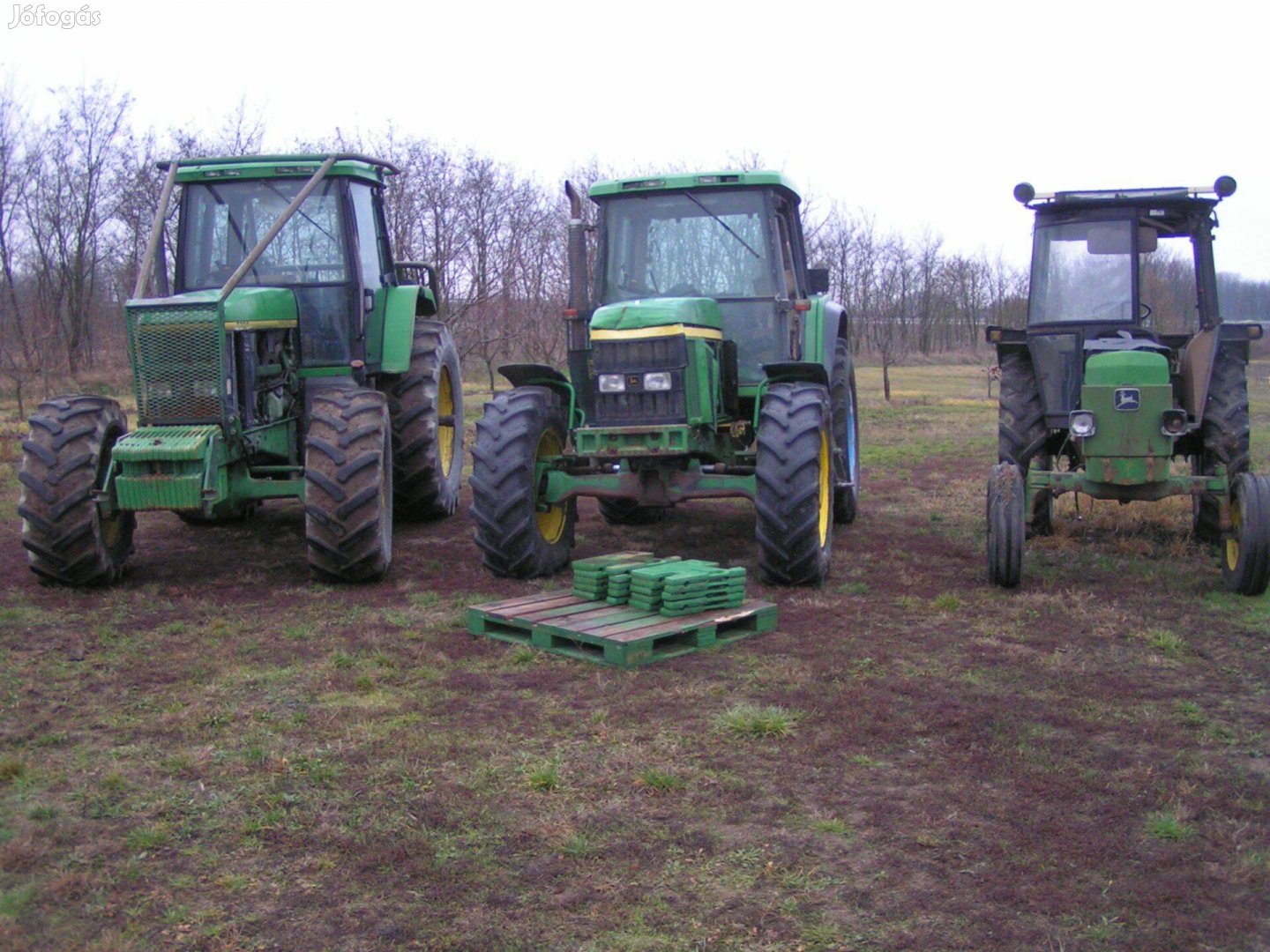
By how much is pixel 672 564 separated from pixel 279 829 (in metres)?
3.23

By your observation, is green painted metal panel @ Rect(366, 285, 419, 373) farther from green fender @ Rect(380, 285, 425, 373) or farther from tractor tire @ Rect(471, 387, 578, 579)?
tractor tire @ Rect(471, 387, 578, 579)

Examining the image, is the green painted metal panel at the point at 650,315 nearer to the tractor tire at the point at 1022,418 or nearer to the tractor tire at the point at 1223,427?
the tractor tire at the point at 1022,418

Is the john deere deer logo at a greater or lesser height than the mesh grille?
lesser

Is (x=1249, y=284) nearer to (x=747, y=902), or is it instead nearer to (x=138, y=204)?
(x=138, y=204)

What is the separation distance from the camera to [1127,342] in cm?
805

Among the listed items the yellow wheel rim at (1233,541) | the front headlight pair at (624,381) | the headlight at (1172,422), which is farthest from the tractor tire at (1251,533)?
the front headlight pair at (624,381)

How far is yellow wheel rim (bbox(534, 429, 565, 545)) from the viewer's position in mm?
7691

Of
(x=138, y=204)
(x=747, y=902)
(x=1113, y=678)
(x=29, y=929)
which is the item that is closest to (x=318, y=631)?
(x=29, y=929)

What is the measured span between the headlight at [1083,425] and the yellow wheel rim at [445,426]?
4952 mm

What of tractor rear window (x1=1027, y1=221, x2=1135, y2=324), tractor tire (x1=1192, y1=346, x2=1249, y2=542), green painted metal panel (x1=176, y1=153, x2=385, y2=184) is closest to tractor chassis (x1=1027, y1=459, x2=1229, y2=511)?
tractor tire (x1=1192, y1=346, x2=1249, y2=542)

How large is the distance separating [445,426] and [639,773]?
636cm

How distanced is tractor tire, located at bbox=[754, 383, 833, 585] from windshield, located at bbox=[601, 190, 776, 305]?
1026 mm

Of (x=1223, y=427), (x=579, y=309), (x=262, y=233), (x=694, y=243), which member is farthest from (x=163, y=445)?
(x=1223, y=427)

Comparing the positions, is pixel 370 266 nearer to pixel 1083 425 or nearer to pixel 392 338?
pixel 392 338
